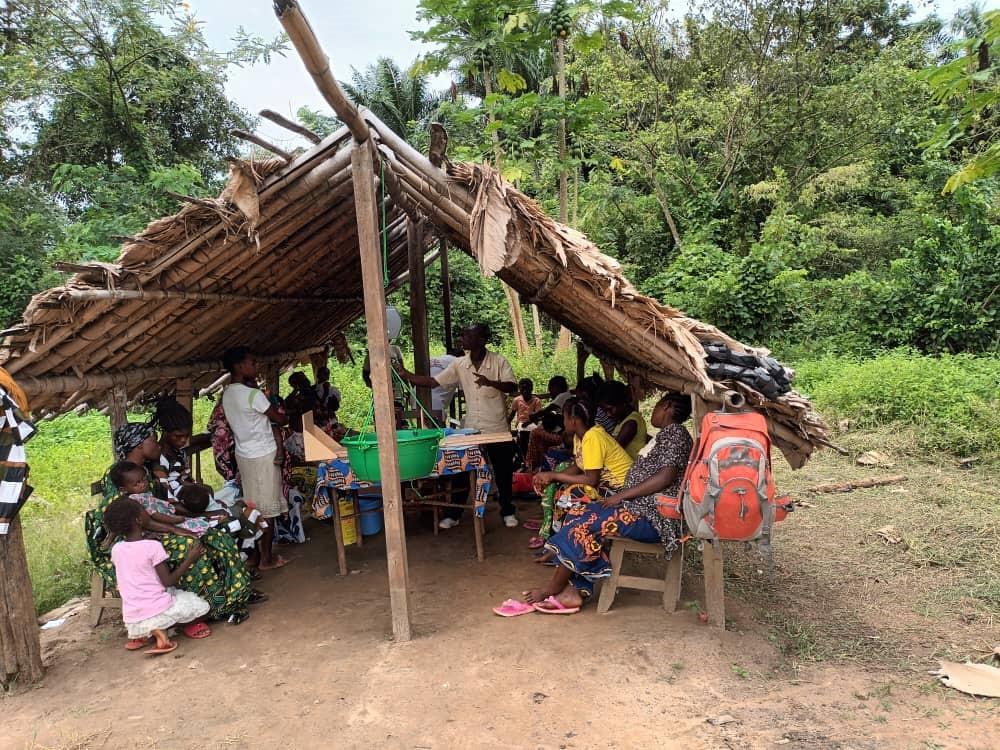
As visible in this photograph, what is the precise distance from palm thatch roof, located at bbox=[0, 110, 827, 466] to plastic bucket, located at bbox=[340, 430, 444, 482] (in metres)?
1.25

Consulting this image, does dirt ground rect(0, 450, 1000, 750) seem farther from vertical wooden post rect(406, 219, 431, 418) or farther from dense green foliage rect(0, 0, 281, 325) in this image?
dense green foliage rect(0, 0, 281, 325)

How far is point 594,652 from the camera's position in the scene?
3.84 meters

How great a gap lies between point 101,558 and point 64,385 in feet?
3.85

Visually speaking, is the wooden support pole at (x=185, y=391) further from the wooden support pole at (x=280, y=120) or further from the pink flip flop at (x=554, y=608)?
the pink flip flop at (x=554, y=608)

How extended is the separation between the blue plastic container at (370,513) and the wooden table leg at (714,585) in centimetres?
293

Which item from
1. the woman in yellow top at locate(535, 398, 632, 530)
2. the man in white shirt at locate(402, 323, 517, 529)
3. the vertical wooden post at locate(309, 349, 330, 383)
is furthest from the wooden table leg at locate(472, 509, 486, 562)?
the vertical wooden post at locate(309, 349, 330, 383)

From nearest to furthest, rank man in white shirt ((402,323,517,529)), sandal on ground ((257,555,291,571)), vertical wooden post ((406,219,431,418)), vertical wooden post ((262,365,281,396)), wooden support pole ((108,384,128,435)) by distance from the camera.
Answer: wooden support pole ((108,384,128,435))
sandal on ground ((257,555,291,571))
man in white shirt ((402,323,517,529))
vertical wooden post ((406,219,431,418))
vertical wooden post ((262,365,281,396))

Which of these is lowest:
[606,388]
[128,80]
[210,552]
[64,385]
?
[210,552]

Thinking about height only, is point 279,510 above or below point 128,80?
below

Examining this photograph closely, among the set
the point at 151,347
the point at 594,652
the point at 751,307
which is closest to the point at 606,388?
the point at 594,652

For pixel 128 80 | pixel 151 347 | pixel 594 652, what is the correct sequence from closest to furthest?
pixel 594 652, pixel 151 347, pixel 128 80

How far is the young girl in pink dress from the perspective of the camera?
409 centimetres

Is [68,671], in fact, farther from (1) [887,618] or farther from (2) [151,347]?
(1) [887,618]

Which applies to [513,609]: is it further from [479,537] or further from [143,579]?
[143,579]
